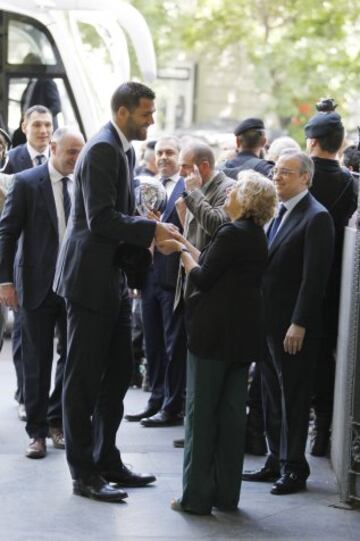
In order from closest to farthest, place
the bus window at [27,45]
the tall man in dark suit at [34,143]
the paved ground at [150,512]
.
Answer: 1. the paved ground at [150,512]
2. the tall man in dark suit at [34,143]
3. the bus window at [27,45]

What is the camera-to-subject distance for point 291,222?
324 inches

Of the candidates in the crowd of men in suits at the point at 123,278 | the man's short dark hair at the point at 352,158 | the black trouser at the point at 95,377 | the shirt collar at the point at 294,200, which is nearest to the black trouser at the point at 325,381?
the crowd of men in suits at the point at 123,278

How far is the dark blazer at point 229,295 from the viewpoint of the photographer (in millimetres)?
7332

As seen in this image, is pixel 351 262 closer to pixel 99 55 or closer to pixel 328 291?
pixel 328 291

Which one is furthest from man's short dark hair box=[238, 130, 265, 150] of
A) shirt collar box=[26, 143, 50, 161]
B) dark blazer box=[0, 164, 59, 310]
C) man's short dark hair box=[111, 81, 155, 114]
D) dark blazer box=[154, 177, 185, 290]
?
man's short dark hair box=[111, 81, 155, 114]

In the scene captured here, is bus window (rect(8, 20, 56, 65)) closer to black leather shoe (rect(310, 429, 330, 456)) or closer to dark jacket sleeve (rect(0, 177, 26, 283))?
dark jacket sleeve (rect(0, 177, 26, 283))

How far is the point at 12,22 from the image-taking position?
49.9ft

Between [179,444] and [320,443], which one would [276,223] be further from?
[179,444]

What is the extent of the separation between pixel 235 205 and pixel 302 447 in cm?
166

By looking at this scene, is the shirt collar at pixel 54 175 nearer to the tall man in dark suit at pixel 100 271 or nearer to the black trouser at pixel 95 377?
the tall man in dark suit at pixel 100 271

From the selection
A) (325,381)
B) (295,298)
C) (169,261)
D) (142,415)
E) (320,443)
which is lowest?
(142,415)

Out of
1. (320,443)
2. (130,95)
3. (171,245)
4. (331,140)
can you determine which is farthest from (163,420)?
(130,95)

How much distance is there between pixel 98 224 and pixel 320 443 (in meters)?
2.65

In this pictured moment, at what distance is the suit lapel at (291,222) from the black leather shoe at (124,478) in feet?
5.08
